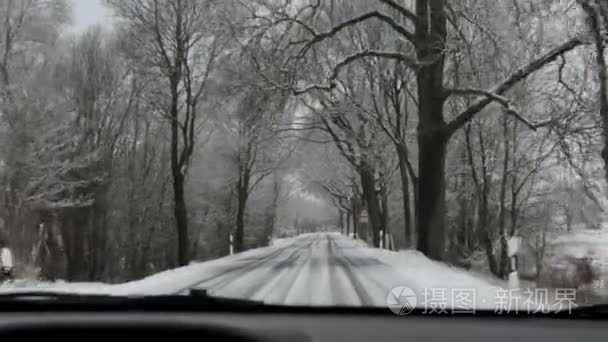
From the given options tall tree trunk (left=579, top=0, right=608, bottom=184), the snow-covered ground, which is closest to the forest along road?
the snow-covered ground

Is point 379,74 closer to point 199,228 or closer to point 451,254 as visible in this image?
point 451,254

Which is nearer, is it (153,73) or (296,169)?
(153,73)

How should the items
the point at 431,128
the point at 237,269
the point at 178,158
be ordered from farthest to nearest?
the point at 431,128, the point at 178,158, the point at 237,269

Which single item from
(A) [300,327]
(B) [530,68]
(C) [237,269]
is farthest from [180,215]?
(B) [530,68]

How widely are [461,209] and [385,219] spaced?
9.56m

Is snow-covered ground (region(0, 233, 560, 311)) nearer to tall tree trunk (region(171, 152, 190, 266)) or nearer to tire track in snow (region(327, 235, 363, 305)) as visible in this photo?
tire track in snow (region(327, 235, 363, 305))

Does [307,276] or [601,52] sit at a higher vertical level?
[601,52]

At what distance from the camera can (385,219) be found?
1709 cm

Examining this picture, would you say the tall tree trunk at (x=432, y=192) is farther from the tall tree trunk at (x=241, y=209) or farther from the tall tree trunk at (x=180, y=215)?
the tall tree trunk at (x=180, y=215)

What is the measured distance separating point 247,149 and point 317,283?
1722mm

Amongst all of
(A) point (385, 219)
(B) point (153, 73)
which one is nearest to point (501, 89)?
(B) point (153, 73)

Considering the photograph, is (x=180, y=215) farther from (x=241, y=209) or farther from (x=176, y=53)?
(x=176, y=53)

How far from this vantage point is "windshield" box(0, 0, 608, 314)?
2.85 meters

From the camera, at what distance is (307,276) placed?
9.56 feet
